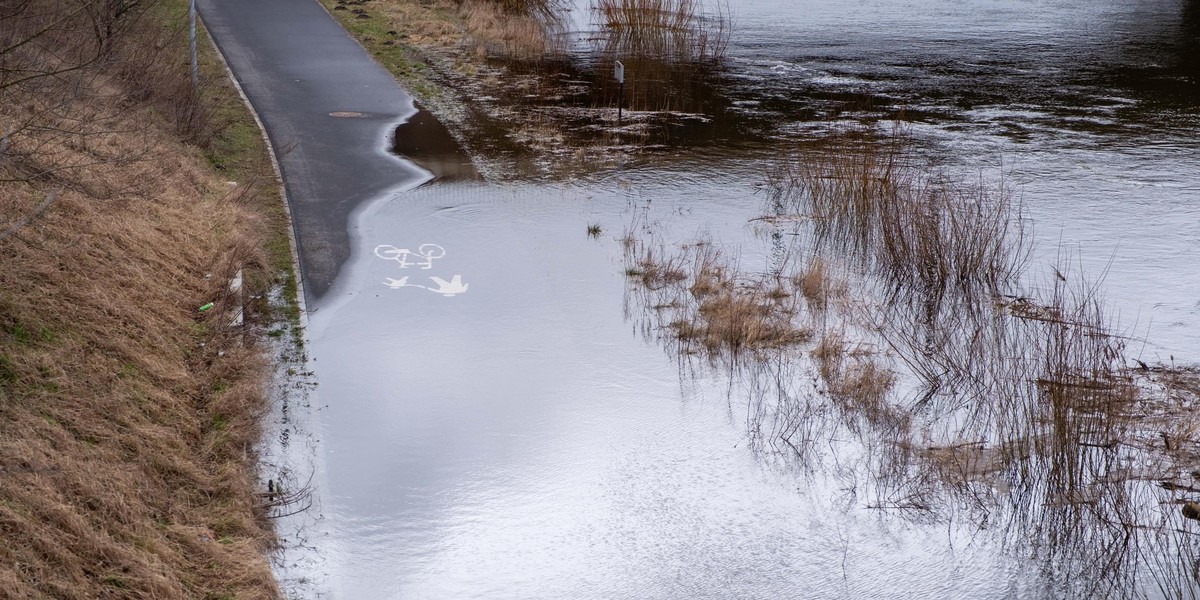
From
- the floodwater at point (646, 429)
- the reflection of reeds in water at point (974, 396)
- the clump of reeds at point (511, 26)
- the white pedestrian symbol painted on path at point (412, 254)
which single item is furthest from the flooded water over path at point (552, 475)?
the clump of reeds at point (511, 26)

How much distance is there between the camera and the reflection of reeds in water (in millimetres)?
7852

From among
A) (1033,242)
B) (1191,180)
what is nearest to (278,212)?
(1033,242)

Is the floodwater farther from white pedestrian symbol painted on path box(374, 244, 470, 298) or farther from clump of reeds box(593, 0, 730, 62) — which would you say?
clump of reeds box(593, 0, 730, 62)

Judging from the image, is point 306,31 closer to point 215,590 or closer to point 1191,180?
point 1191,180

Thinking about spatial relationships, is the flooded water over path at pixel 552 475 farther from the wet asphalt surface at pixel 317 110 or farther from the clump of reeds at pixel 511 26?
the clump of reeds at pixel 511 26

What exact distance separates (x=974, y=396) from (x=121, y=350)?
24.4 feet

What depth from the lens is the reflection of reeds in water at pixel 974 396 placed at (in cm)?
785

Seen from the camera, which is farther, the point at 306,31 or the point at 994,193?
the point at 306,31

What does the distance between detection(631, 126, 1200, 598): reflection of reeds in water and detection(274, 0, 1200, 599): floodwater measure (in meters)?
0.04

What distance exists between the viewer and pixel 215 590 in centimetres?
667

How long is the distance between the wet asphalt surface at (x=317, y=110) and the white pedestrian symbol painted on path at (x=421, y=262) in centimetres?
52

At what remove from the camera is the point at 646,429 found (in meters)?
9.31

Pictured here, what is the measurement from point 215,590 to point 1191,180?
52.9 feet

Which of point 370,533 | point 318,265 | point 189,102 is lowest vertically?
point 370,533
